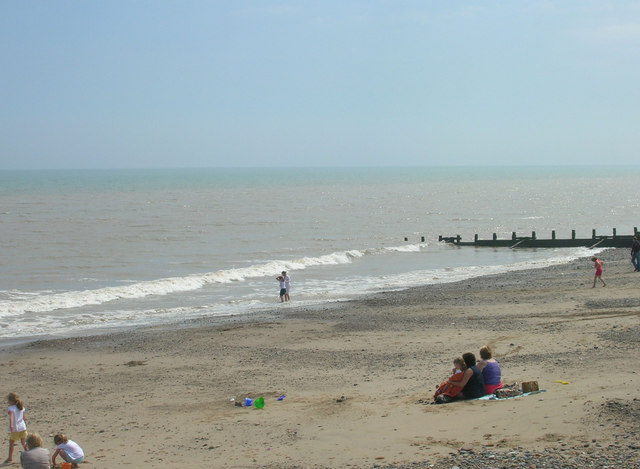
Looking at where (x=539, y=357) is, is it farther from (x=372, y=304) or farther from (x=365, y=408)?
(x=372, y=304)

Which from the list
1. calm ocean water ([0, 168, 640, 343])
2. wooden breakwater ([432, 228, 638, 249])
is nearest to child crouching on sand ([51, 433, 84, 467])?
calm ocean water ([0, 168, 640, 343])

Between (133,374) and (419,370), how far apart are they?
6345 millimetres

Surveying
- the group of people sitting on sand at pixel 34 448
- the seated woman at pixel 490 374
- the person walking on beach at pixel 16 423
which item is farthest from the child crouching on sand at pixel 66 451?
the seated woman at pixel 490 374

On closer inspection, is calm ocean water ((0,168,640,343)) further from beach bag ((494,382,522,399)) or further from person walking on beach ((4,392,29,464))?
beach bag ((494,382,522,399))

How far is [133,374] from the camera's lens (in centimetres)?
1634

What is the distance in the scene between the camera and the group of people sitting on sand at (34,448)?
9844 mm

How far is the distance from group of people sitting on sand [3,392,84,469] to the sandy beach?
35 cm

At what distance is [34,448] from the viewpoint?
32.7 feet

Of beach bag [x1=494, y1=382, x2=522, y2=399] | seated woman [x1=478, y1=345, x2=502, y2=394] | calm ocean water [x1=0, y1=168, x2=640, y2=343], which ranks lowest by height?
calm ocean water [x1=0, y1=168, x2=640, y2=343]

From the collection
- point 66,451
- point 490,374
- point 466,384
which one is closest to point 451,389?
point 466,384

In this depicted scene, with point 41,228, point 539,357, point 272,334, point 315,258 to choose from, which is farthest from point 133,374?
point 41,228

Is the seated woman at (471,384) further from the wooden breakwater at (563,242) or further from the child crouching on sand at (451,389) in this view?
the wooden breakwater at (563,242)

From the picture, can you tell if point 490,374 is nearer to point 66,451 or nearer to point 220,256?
point 66,451

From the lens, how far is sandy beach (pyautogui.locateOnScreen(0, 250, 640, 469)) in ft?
32.8
